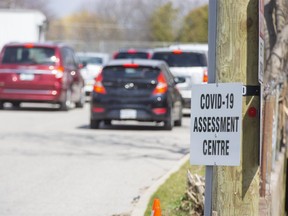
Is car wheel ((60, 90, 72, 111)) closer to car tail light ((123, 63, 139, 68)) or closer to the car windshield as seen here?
car tail light ((123, 63, 139, 68))

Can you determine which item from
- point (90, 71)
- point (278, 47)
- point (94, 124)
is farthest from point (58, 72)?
point (278, 47)

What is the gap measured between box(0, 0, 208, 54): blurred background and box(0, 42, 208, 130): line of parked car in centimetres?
354

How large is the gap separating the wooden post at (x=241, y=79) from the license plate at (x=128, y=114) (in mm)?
12057

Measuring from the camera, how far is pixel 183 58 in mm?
23328

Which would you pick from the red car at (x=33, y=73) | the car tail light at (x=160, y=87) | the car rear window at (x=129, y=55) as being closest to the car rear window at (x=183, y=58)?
the red car at (x=33, y=73)

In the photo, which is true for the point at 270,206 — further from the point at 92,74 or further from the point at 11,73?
the point at 92,74

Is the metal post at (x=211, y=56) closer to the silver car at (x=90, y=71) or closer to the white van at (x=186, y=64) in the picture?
the white van at (x=186, y=64)

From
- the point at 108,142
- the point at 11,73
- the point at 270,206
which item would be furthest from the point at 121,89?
the point at 270,206

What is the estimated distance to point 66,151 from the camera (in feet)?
48.1

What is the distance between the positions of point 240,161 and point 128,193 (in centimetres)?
473

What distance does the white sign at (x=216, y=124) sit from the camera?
5.88m

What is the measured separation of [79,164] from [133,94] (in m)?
5.40

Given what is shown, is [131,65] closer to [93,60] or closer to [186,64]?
[186,64]

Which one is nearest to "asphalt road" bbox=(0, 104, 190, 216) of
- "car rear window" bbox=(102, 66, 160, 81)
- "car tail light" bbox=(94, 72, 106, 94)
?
"car tail light" bbox=(94, 72, 106, 94)
